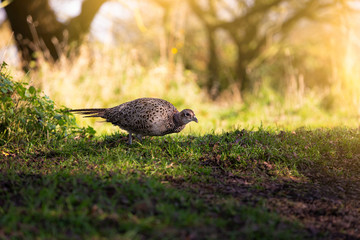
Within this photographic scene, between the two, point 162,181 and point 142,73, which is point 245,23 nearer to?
point 142,73

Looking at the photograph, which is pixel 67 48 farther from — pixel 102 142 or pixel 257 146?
pixel 257 146

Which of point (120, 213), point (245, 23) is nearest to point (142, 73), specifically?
point (245, 23)

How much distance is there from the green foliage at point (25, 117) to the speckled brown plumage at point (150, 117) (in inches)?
28.5

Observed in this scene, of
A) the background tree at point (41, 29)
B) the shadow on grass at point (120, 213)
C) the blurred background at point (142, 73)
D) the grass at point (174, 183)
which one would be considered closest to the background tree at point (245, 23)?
the blurred background at point (142, 73)

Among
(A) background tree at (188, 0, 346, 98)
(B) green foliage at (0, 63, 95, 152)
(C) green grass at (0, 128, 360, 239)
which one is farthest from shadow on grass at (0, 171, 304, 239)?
(A) background tree at (188, 0, 346, 98)

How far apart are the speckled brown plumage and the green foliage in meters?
0.72

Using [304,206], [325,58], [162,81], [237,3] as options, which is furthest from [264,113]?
[325,58]

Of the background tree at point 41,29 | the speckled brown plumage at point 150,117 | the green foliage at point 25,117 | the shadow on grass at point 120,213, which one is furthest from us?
the background tree at point 41,29

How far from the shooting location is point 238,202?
3461mm

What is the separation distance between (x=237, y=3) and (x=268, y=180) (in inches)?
481

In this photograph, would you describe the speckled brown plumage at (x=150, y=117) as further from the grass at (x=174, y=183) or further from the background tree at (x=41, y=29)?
the background tree at (x=41, y=29)

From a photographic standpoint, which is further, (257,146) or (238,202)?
(257,146)

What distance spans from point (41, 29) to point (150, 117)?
6.62 meters

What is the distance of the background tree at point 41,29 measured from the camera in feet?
31.8
